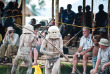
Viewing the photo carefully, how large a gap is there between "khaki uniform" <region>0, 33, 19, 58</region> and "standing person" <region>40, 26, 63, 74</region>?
248cm

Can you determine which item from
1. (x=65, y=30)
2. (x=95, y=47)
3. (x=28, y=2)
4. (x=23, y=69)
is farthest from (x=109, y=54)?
(x=28, y=2)

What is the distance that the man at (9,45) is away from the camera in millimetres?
13023

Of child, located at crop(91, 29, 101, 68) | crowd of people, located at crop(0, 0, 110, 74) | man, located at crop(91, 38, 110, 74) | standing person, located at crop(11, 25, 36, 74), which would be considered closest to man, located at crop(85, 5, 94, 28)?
crowd of people, located at crop(0, 0, 110, 74)

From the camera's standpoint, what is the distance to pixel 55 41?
10.8 m

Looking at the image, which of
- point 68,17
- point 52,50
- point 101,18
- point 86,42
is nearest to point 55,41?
point 52,50

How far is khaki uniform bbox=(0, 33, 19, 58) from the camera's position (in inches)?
512

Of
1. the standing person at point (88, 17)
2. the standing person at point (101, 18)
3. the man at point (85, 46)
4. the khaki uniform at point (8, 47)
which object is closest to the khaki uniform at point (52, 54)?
the man at point (85, 46)

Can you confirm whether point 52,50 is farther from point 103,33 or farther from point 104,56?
point 103,33

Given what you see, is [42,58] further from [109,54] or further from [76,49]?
[109,54]

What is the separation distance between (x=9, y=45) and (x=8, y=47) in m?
0.08

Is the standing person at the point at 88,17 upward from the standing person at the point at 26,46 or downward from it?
upward

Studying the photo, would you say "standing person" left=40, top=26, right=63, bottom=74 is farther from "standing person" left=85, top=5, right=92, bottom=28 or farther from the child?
"standing person" left=85, top=5, right=92, bottom=28

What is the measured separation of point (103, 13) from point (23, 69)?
329cm

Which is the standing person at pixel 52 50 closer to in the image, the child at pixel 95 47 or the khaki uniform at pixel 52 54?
the khaki uniform at pixel 52 54
